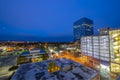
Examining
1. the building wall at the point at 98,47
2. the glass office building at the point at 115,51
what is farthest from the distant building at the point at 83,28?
the glass office building at the point at 115,51

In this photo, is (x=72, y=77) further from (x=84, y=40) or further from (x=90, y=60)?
(x=84, y=40)

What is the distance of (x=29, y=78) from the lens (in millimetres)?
19750

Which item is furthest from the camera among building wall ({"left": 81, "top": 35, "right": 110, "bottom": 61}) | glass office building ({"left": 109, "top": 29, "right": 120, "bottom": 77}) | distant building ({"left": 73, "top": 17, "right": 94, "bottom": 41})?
distant building ({"left": 73, "top": 17, "right": 94, "bottom": 41})

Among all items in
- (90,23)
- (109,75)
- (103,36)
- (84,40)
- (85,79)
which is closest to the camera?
(85,79)

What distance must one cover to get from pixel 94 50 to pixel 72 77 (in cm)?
2621

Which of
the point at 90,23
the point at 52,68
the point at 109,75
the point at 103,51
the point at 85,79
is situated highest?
the point at 90,23

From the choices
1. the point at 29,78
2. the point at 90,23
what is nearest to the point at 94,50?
the point at 29,78

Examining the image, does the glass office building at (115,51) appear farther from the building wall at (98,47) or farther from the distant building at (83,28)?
the distant building at (83,28)

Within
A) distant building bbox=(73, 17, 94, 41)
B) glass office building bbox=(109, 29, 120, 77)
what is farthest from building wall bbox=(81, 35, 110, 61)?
distant building bbox=(73, 17, 94, 41)

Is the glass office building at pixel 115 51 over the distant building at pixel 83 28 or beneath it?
beneath

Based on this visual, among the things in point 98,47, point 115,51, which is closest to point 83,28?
point 98,47

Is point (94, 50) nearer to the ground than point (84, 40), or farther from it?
nearer to the ground

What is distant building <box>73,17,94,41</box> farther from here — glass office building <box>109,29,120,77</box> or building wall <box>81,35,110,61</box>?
glass office building <box>109,29,120,77</box>

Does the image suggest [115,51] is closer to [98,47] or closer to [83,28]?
[98,47]
